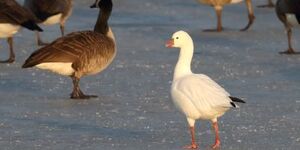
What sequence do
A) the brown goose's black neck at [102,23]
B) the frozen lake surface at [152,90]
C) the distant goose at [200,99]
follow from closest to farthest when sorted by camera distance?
the distant goose at [200,99], the frozen lake surface at [152,90], the brown goose's black neck at [102,23]

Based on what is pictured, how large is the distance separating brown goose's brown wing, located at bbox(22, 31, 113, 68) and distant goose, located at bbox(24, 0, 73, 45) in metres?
3.28

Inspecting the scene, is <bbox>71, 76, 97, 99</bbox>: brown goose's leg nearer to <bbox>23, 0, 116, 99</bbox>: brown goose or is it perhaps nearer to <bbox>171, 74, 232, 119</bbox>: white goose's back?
<bbox>23, 0, 116, 99</bbox>: brown goose

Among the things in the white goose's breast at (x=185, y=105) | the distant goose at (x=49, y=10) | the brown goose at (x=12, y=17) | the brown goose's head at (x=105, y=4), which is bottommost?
the distant goose at (x=49, y=10)

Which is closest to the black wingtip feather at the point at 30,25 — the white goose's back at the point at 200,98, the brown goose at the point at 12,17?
the brown goose at the point at 12,17

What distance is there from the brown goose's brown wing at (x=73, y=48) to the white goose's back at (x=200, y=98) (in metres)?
2.87

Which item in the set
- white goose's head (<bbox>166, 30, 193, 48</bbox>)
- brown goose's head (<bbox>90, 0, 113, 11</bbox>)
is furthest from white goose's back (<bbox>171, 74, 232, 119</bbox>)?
brown goose's head (<bbox>90, 0, 113, 11</bbox>)

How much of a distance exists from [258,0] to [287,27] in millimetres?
5240

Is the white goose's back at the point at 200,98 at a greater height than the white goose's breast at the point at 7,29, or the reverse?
the white goose's back at the point at 200,98

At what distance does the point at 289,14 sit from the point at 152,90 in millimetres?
3848

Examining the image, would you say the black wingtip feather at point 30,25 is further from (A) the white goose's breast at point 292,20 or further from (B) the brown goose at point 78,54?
(A) the white goose's breast at point 292,20

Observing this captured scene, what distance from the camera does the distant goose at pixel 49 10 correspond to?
15828 mm

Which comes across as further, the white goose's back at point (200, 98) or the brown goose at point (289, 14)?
the brown goose at point (289, 14)

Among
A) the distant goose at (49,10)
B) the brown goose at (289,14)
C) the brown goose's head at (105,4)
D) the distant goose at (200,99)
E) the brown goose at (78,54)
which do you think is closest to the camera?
the distant goose at (200,99)

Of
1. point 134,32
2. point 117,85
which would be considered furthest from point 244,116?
point 134,32
